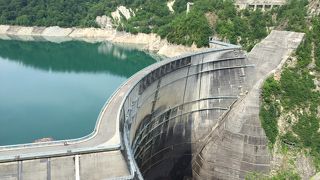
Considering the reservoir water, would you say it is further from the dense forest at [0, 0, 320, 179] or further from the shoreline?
the dense forest at [0, 0, 320, 179]

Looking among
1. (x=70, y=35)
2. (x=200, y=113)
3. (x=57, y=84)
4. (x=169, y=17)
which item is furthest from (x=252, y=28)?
(x=70, y=35)

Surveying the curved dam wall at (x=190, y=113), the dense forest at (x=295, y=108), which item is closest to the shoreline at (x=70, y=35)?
the curved dam wall at (x=190, y=113)

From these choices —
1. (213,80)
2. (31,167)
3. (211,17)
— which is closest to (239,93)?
(213,80)

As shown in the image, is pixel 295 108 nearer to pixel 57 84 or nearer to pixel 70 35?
pixel 57 84

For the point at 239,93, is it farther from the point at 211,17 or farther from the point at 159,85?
the point at 211,17

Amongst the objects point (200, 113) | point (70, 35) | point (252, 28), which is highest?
point (252, 28)

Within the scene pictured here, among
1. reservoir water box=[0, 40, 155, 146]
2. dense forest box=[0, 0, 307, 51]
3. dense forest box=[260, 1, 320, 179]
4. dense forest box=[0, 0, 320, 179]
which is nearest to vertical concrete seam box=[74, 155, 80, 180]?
dense forest box=[0, 0, 320, 179]
